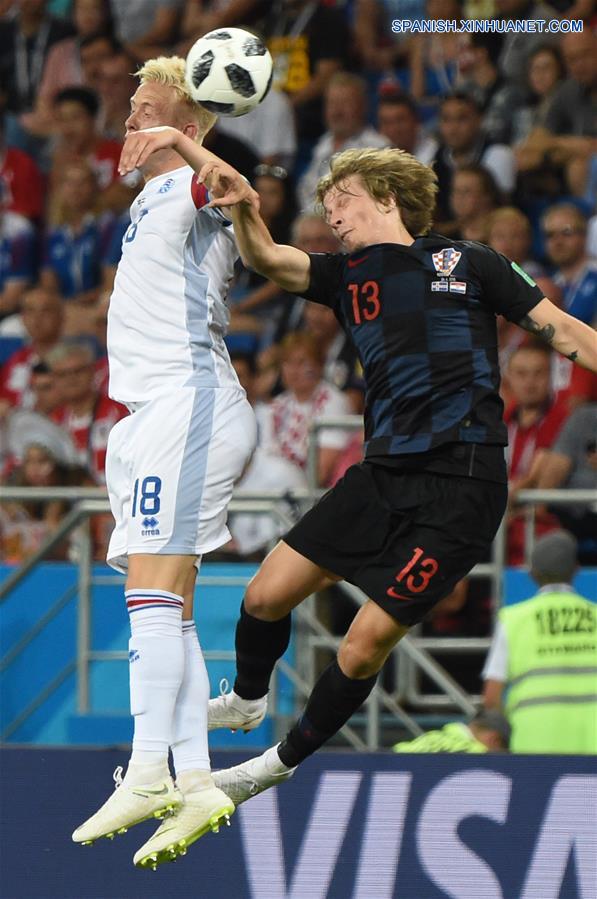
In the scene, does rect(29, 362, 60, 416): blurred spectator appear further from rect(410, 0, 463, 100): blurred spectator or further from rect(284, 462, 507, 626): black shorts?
rect(284, 462, 507, 626): black shorts

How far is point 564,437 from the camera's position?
27.1 feet

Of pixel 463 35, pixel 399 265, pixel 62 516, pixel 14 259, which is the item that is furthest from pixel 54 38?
pixel 399 265

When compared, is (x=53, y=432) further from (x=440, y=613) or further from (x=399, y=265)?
(x=399, y=265)

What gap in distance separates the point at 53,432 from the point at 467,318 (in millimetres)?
5045

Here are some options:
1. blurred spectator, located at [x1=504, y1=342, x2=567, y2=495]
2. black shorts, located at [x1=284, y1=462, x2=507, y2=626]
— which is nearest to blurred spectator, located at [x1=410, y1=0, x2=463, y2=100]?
blurred spectator, located at [x1=504, y1=342, x2=567, y2=495]

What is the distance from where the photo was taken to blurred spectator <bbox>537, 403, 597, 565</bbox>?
8172 mm

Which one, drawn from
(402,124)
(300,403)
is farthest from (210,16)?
(300,403)

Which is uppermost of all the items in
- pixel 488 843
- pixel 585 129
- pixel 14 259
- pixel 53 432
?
pixel 585 129

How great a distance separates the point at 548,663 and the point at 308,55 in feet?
16.4

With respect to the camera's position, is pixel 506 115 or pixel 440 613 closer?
pixel 440 613

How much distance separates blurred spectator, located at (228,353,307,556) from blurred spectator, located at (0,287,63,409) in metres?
1.62

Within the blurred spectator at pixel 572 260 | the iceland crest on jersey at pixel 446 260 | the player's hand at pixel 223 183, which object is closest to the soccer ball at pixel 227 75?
the player's hand at pixel 223 183

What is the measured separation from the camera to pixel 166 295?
5.18 meters

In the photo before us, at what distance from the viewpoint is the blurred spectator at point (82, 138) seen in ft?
37.6
